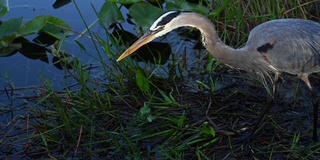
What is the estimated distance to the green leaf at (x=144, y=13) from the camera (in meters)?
4.41

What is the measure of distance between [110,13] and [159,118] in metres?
1.46

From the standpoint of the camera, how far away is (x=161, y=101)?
3.65 meters

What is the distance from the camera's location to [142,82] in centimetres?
352

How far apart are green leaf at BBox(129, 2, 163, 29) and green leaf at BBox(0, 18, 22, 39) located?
0.83 m

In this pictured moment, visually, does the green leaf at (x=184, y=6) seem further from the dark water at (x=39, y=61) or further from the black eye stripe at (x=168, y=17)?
the black eye stripe at (x=168, y=17)

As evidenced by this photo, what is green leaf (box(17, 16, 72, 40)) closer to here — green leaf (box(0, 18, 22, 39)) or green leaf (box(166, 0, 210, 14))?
green leaf (box(0, 18, 22, 39))

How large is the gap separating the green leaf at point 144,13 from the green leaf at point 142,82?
96 centimetres

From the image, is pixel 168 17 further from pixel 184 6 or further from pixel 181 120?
pixel 184 6

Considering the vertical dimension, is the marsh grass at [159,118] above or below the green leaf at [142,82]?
below

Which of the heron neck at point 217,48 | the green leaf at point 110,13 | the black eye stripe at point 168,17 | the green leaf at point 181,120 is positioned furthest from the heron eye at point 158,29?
the green leaf at point 110,13

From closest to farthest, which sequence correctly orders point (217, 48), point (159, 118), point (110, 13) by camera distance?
point (217, 48), point (159, 118), point (110, 13)

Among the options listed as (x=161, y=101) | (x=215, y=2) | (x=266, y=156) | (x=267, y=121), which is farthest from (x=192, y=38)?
(x=266, y=156)

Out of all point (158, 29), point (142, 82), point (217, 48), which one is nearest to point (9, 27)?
point (142, 82)

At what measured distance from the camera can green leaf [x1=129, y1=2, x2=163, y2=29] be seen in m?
4.41
